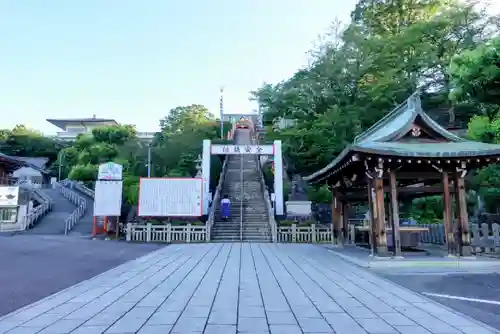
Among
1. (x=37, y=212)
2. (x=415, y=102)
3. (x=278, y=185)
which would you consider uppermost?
(x=415, y=102)

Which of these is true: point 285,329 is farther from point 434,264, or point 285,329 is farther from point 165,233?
point 165,233

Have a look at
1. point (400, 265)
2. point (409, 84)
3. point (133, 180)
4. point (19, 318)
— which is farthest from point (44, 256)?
point (409, 84)

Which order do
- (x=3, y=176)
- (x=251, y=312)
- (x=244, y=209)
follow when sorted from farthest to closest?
(x=3, y=176) → (x=244, y=209) → (x=251, y=312)

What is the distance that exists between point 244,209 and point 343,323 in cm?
1817

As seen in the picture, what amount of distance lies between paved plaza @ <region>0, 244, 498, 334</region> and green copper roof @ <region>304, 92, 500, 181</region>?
363 centimetres

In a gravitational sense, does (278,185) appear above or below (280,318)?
above

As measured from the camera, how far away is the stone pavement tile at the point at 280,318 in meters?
4.42

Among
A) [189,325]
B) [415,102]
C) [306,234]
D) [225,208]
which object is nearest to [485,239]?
[415,102]

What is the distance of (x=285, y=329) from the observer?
4145mm

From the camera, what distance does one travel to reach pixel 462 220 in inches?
412

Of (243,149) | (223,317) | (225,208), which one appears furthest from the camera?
(243,149)

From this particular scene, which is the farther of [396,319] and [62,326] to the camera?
[396,319]

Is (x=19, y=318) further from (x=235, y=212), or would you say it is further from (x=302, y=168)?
(x=302, y=168)

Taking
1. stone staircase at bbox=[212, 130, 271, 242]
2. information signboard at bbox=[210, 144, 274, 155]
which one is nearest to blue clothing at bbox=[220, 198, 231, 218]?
stone staircase at bbox=[212, 130, 271, 242]
